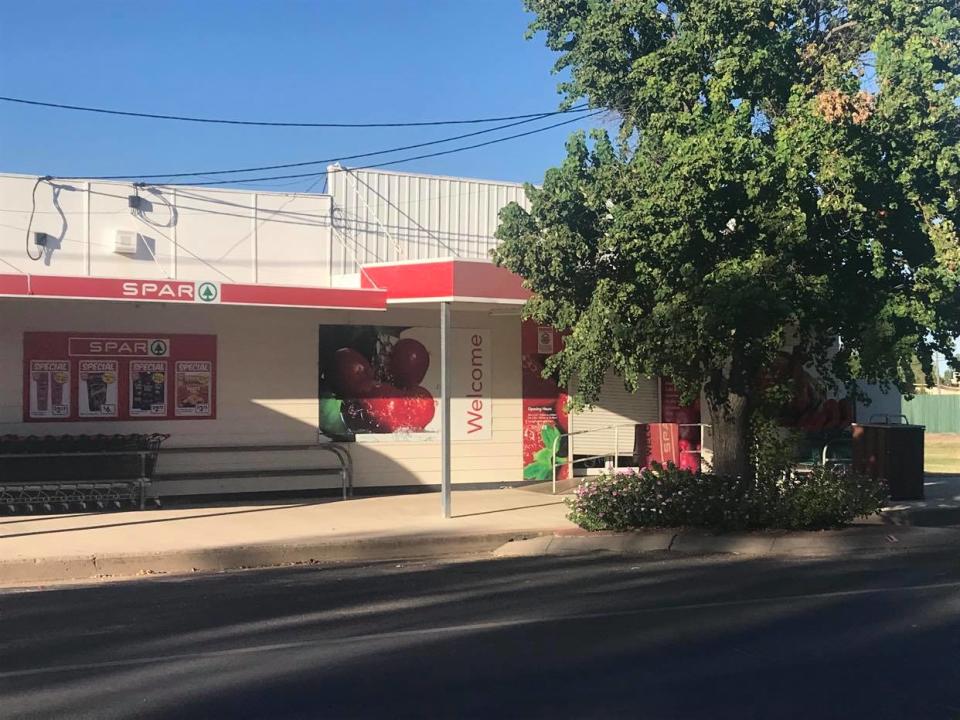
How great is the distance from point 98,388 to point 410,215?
5849 millimetres

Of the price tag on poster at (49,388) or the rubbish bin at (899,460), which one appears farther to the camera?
the rubbish bin at (899,460)

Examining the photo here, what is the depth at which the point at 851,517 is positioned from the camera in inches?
480

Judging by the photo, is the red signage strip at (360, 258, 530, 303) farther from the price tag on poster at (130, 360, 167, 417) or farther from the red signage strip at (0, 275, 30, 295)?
the red signage strip at (0, 275, 30, 295)

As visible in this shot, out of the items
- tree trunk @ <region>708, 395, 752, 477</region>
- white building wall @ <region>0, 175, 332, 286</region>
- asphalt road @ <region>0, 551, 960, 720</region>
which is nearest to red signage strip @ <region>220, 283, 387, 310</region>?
white building wall @ <region>0, 175, 332, 286</region>

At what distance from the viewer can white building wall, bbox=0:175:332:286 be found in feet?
46.6

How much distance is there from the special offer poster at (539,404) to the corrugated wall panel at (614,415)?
1.44ft

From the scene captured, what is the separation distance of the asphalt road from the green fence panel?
114 ft

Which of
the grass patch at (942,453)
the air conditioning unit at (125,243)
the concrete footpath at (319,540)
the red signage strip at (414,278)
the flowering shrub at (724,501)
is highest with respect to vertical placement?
the air conditioning unit at (125,243)

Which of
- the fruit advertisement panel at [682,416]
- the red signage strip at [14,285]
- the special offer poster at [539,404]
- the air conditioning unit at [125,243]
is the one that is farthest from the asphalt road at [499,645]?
the fruit advertisement panel at [682,416]

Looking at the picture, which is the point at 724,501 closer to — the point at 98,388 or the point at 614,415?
the point at 614,415

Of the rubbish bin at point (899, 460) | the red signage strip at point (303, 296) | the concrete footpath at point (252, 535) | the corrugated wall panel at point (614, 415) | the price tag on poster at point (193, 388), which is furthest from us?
the corrugated wall panel at point (614, 415)

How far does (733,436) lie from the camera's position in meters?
12.7

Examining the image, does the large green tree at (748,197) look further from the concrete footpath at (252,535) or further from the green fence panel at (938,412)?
the green fence panel at (938,412)

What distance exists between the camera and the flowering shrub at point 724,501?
1191cm
